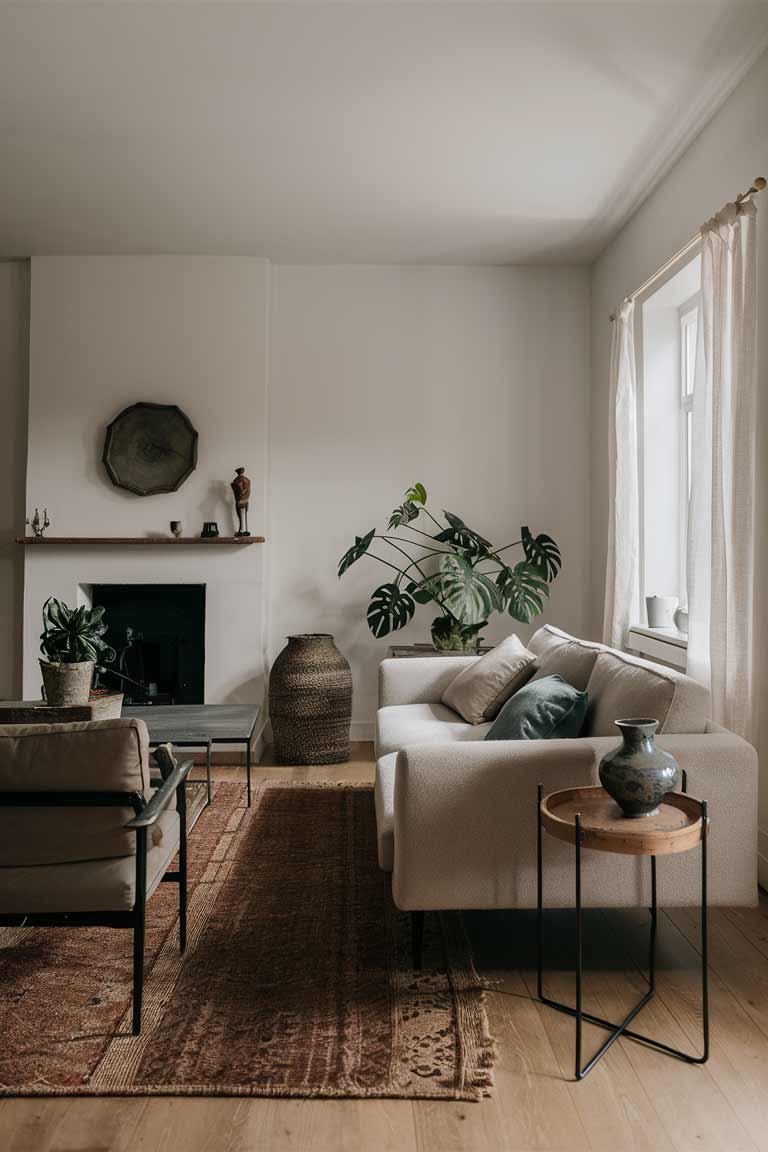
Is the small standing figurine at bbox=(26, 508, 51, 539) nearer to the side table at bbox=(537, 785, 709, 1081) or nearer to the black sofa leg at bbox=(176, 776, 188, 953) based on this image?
the black sofa leg at bbox=(176, 776, 188, 953)

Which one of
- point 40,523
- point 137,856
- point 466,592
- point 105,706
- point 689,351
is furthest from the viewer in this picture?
point 40,523

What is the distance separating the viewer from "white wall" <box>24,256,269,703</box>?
18.1ft

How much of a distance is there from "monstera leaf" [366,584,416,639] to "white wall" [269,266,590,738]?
0.33m

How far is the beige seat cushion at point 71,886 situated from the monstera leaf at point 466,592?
311 centimetres

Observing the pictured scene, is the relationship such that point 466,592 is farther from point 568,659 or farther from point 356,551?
point 568,659

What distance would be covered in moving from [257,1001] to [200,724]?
1667 mm

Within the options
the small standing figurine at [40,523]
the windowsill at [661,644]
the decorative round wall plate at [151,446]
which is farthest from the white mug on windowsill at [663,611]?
the small standing figurine at [40,523]

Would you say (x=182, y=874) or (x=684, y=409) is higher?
(x=684, y=409)

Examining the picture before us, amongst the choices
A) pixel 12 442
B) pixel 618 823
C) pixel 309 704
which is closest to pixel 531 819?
pixel 618 823

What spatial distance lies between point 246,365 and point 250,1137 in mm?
4513

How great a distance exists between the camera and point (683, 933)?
273 cm

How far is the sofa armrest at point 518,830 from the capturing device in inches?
93.0

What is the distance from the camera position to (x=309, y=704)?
5129mm

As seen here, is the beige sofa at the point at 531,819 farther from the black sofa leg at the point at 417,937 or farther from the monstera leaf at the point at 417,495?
the monstera leaf at the point at 417,495
